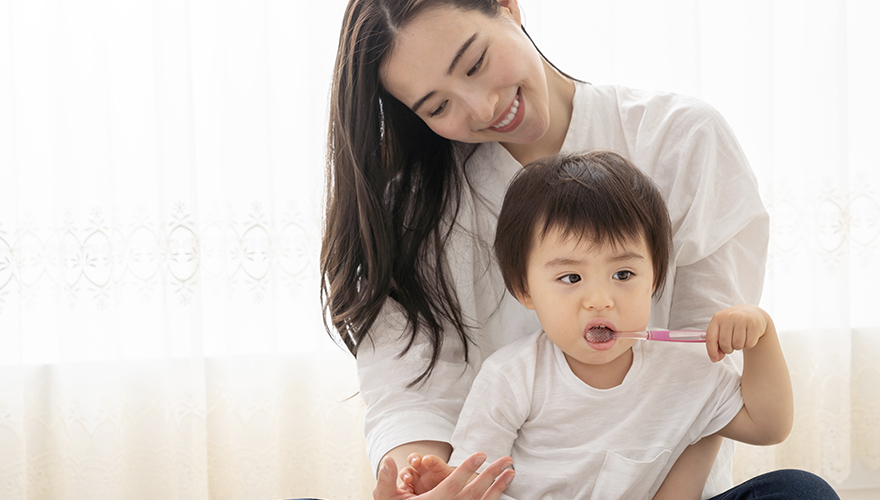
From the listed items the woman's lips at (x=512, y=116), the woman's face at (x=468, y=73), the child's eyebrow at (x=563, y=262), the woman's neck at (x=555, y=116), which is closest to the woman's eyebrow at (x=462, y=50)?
the woman's face at (x=468, y=73)

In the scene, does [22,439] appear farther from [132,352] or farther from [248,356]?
[248,356]

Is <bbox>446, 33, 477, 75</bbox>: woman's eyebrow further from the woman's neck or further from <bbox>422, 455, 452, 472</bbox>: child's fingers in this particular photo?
<bbox>422, 455, 452, 472</bbox>: child's fingers

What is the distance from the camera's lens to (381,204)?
1240 mm

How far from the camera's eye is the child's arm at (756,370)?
0.90m

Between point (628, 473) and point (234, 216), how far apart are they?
50.0 inches

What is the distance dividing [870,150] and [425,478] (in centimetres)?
169

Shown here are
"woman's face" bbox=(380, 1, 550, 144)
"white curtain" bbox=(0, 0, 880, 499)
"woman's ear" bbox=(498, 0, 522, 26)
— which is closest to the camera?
"woman's face" bbox=(380, 1, 550, 144)

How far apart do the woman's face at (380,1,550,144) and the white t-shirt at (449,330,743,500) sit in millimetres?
385

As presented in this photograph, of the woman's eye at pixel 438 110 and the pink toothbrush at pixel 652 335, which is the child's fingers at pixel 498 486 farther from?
the woman's eye at pixel 438 110

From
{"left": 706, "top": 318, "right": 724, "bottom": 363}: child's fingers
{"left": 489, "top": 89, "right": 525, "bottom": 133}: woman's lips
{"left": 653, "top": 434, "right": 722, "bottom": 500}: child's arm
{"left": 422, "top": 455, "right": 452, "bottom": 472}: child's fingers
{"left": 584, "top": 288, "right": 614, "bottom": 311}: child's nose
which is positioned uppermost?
{"left": 489, "top": 89, "right": 525, "bottom": 133}: woman's lips

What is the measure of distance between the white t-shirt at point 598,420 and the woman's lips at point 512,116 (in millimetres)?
375

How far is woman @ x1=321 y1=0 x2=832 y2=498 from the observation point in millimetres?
1091

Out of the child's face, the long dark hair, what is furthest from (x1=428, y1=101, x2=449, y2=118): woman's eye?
the child's face

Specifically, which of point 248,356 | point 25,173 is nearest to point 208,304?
point 248,356
